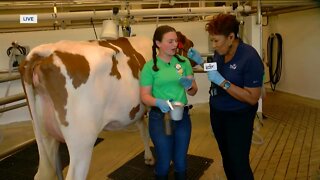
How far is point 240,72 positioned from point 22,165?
2414 mm

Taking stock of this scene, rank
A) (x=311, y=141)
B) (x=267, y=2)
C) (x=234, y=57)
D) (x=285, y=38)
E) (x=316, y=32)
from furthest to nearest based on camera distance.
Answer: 1. (x=285, y=38)
2. (x=316, y=32)
3. (x=267, y=2)
4. (x=311, y=141)
5. (x=234, y=57)

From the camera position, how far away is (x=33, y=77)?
177cm

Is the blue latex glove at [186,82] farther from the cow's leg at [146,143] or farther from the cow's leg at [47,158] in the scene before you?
the cow's leg at [146,143]

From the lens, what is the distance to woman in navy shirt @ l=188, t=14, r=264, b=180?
170cm

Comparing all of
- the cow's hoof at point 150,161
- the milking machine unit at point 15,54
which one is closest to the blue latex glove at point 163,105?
the cow's hoof at point 150,161

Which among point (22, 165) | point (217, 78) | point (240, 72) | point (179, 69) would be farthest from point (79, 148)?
point (22, 165)

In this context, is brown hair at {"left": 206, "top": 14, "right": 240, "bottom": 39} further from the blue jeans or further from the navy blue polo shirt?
the blue jeans

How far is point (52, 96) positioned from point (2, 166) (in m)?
1.69

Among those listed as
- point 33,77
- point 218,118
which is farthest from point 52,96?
point 218,118

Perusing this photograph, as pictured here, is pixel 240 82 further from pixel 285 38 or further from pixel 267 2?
pixel 285 38

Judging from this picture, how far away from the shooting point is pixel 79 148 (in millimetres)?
1791

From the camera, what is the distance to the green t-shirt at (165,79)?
74.0 inches

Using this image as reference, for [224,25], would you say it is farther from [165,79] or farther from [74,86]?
[74,86]

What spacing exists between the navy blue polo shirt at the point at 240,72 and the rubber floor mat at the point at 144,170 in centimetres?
106
